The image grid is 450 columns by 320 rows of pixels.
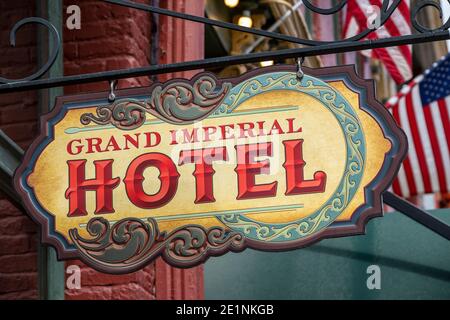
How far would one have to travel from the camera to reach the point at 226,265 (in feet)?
22.4

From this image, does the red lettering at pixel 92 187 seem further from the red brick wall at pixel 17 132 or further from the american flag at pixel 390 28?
the american flag at pixel 390 28

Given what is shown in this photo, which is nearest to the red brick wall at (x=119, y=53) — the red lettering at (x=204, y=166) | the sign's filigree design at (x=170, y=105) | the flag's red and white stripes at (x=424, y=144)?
the sign's filigree design at (x=170, y=105)

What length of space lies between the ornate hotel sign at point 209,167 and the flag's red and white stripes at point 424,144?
484cm

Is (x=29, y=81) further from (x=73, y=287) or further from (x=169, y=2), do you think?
(x=169, y=2)

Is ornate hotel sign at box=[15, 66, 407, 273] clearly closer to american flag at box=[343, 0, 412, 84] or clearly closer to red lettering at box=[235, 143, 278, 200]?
red lettering at box=[235, 143, 278, 200]

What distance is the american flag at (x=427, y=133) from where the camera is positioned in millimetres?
8945

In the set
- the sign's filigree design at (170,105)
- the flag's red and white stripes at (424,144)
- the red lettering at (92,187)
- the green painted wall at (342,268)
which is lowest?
the green painted wall at (342,268)

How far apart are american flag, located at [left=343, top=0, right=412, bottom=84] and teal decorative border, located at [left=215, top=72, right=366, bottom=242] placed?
3.52 meters

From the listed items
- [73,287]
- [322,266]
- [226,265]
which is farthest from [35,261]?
[322,266]

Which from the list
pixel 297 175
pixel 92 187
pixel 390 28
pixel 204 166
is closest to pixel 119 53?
pixel 92 187

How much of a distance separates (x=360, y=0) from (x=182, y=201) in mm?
5051

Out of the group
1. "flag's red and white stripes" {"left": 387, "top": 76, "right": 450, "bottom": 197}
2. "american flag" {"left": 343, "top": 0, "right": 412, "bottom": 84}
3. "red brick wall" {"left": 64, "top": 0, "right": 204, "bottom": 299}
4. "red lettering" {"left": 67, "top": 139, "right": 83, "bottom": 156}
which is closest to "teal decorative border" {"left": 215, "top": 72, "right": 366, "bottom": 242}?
"red lettering" {"left": 67, "top": 139, "right": 83, "bottom": 156}
